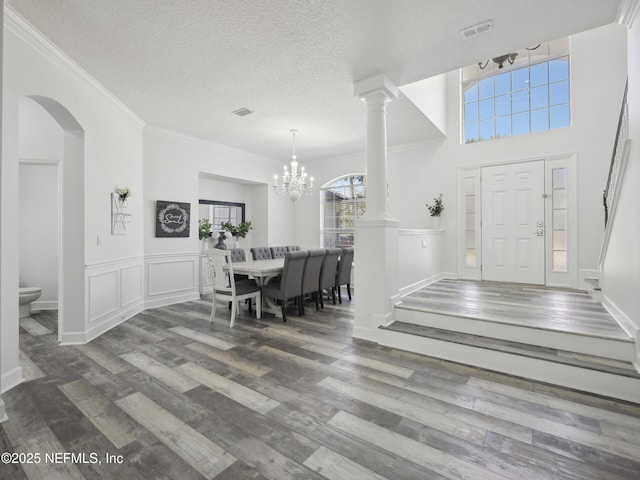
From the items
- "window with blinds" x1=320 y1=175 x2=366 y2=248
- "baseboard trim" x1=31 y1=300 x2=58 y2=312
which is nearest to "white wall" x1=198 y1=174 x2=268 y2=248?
"window with blinds" x1=320 y1=175 x2=366 y2=248

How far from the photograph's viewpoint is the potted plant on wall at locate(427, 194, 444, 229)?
216 inches

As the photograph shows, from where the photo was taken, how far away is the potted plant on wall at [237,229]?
6574 millimetres

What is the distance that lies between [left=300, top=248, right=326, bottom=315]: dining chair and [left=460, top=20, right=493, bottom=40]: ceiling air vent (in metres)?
2.88

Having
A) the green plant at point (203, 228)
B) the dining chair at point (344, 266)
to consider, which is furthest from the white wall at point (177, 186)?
the dining chair at point (344, 266)

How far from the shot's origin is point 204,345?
3.19 m

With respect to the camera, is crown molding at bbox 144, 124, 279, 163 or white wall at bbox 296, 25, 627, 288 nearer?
white wall at bbox 296, 25, 627, 288

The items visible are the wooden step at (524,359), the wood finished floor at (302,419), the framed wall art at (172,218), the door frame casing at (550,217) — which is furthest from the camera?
the framed wall art at (172,218)

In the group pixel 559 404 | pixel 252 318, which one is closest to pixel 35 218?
pixel 252 318

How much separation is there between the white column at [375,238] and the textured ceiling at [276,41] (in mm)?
238

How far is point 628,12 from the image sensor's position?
2.29 meters

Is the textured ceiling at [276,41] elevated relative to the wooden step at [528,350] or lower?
elevated

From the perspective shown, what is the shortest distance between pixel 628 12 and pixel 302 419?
3.82 meters

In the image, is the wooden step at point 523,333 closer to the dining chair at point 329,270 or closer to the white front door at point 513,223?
the dining chair at point 329,270

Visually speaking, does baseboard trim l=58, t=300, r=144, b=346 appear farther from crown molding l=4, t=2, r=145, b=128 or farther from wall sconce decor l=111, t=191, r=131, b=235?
crown molding l=4, t=2, r=145, b=128
